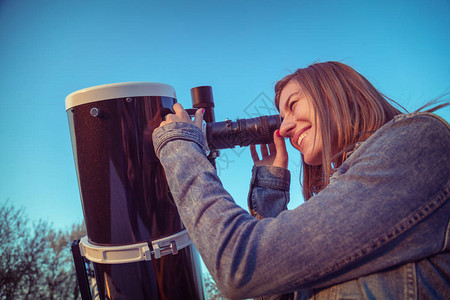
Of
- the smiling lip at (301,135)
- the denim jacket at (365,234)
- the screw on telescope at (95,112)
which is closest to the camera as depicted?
the denim jacket at (365,234)

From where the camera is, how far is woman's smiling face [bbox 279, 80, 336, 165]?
673mm

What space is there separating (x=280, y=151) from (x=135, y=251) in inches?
19.1

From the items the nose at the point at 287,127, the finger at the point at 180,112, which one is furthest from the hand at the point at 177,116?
the nose at the point at 287,127

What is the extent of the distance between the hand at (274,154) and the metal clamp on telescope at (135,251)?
0.37 meters

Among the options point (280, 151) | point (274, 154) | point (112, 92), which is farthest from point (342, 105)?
point (112, 92)

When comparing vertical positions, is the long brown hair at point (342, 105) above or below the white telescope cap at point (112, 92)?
below

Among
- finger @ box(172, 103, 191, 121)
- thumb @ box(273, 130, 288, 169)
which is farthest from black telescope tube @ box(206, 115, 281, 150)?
finger @ box(172, 103, 191, 121)

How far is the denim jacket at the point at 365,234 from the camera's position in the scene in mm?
389

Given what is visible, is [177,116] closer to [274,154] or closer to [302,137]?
[302,137]

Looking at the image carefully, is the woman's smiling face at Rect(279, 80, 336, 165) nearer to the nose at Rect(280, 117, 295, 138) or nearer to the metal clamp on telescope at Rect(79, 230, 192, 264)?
the nose at Rect(280, 117, 295, 138)

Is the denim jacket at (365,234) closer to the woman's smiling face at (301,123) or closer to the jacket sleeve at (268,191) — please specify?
the woman's smiling face at (301,123)

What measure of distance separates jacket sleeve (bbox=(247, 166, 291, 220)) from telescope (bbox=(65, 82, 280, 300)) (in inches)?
8.9

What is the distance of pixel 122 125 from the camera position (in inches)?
24.8

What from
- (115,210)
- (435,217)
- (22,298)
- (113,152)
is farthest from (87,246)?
(22,298)
